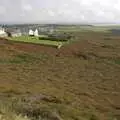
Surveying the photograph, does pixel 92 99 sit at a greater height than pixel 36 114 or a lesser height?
Result: lesser

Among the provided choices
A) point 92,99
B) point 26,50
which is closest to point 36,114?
point 92,99

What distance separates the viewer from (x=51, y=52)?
45938 millimetres

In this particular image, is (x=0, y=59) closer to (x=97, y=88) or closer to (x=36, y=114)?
(x=97, y=88)

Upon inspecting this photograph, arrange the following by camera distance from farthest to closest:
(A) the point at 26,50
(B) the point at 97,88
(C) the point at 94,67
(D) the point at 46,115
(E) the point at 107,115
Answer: (A) the point at 26,50, (C) the point at 94,67, (B) the point at 97,88, (E) the point at 107,115, (D) the point at 46,115

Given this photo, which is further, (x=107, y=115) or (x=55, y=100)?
(x=55, y=100)

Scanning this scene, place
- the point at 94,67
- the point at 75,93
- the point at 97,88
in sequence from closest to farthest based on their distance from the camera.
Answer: the point at 75,93 < the point at 97,88 < the point at 94,67

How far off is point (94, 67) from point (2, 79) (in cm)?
1331

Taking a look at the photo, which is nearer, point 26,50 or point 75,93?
point 75,93

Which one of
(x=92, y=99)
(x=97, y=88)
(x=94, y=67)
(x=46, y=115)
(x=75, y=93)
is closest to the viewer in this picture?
(x=46, y=115)

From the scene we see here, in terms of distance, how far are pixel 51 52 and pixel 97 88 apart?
2293 cm

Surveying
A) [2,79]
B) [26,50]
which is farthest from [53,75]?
[26,50]

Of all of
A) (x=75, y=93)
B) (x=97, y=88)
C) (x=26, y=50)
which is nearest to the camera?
(x=75, y=93)

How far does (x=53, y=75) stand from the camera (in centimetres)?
2897

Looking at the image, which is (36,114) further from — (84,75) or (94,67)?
(94,67)
